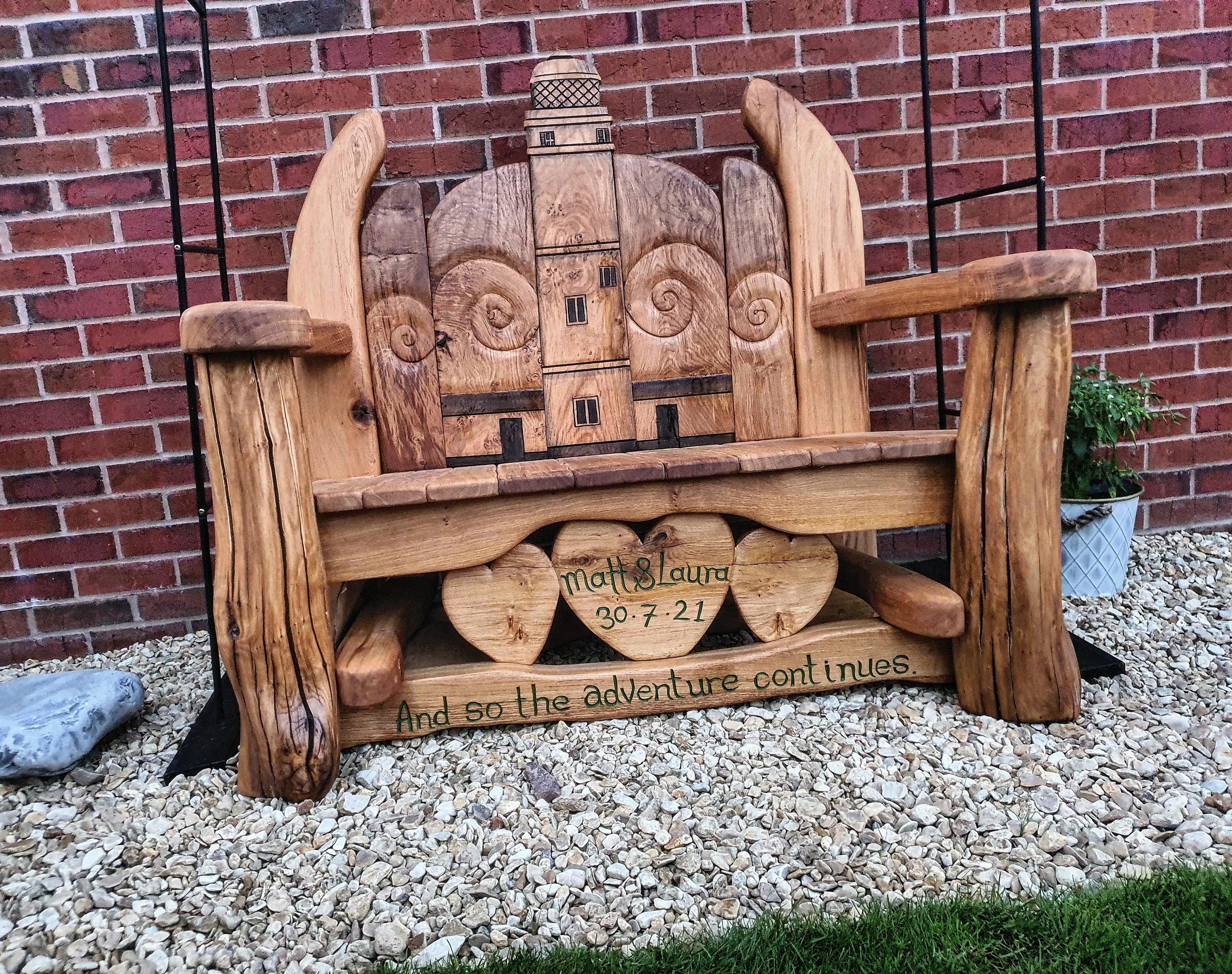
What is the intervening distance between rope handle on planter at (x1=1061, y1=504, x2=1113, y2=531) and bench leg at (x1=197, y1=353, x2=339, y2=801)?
6.96ft

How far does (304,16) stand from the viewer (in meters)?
2.57

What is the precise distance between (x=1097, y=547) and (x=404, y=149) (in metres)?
2.40

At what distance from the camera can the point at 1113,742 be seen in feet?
6.13

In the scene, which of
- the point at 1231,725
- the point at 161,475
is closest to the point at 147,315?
the point at 161,475

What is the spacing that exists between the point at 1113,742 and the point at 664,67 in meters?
2.16

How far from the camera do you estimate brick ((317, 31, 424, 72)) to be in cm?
258

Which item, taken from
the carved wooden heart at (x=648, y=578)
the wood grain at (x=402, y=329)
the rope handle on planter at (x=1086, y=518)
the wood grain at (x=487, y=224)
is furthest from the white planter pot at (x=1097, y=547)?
the wood grain at (x=402, y=329)

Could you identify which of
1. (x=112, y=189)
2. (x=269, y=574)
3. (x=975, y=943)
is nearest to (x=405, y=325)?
(x=269, y=574)

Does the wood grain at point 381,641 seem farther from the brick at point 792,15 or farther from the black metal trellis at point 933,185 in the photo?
the brick at point 792,15

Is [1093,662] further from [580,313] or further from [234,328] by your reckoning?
[234,328]

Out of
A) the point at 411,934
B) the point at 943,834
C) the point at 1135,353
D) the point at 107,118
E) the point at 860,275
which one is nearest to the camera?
the point at 411,934

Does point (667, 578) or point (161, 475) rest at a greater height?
point (161, 475)

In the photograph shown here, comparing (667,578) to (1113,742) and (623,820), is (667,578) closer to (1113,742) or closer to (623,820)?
(623,820)

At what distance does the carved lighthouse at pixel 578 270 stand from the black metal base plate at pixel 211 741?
104 centimetres
